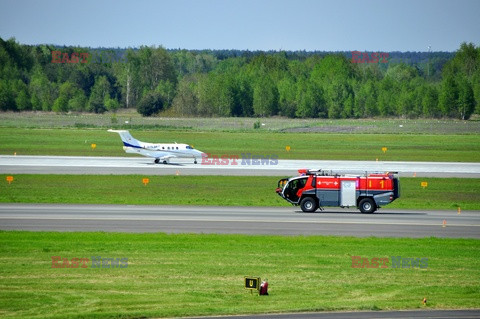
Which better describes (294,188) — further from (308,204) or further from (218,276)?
(218,276)

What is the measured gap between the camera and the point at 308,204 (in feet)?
146

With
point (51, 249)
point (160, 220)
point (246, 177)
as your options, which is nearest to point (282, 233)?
point (160, 220)

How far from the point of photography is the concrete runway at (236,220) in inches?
1474

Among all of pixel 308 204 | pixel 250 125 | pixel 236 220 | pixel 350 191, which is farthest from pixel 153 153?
pixel 250 125

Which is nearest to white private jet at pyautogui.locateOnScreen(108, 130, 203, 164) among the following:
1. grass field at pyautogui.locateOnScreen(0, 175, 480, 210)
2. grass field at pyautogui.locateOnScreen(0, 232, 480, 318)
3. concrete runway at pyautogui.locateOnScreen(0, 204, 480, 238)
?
grass field at pyautogui.locateOnScreen(0, 175, 480, 210)

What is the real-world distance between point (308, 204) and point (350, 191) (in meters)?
2.68

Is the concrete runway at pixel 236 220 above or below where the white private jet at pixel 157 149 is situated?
below

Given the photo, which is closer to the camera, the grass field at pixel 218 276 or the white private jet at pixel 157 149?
the grass field at pixel 218 276

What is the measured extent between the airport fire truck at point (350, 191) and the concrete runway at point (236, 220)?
2.26ft

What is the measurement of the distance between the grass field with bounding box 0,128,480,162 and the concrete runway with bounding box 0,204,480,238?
134 ft

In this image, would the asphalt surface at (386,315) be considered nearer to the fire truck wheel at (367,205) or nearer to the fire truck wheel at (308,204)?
the fire truck wheel at (367,205)

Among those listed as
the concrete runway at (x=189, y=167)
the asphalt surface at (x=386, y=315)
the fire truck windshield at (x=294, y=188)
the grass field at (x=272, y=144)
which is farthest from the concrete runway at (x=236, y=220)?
the grass field at (x=272, y=144)

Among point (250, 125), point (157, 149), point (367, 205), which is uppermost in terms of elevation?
point (250, 125)

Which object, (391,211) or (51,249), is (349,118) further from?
(51,249)
